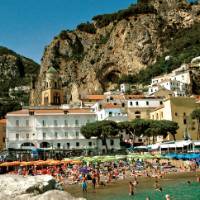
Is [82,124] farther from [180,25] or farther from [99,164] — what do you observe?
[180,25]

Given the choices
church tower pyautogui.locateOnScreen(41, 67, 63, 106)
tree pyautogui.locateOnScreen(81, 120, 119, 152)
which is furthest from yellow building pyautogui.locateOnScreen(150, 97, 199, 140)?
church tower pyautogui.locateOnScreen(41, 67, 63, 106)

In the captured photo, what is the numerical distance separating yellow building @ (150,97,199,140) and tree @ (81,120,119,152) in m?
10.0

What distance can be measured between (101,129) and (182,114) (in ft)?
49.9

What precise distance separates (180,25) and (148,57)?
2030 centimetres

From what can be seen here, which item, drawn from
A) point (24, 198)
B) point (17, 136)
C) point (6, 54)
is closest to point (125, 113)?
point (17, 136)

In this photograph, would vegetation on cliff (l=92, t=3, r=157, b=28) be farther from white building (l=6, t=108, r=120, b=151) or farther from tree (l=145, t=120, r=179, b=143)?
tree (l=145, t=120, r=179, b=143)

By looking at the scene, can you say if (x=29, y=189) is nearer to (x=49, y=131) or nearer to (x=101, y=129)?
(x=101, y=129)

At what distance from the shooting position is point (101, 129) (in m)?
59.4

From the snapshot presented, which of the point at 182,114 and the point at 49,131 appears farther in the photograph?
the point at 49,131

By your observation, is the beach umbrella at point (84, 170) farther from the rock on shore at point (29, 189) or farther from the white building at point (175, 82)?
the white building at point (175, 82)

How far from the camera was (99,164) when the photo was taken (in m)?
47.8

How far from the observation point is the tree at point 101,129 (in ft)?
195

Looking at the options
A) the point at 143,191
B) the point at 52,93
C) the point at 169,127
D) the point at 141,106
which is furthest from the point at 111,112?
the point at 143,191

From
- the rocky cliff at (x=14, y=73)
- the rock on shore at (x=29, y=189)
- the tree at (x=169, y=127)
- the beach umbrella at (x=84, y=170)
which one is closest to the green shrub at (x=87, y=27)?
the rocky cliff at (x=14, y=73)
